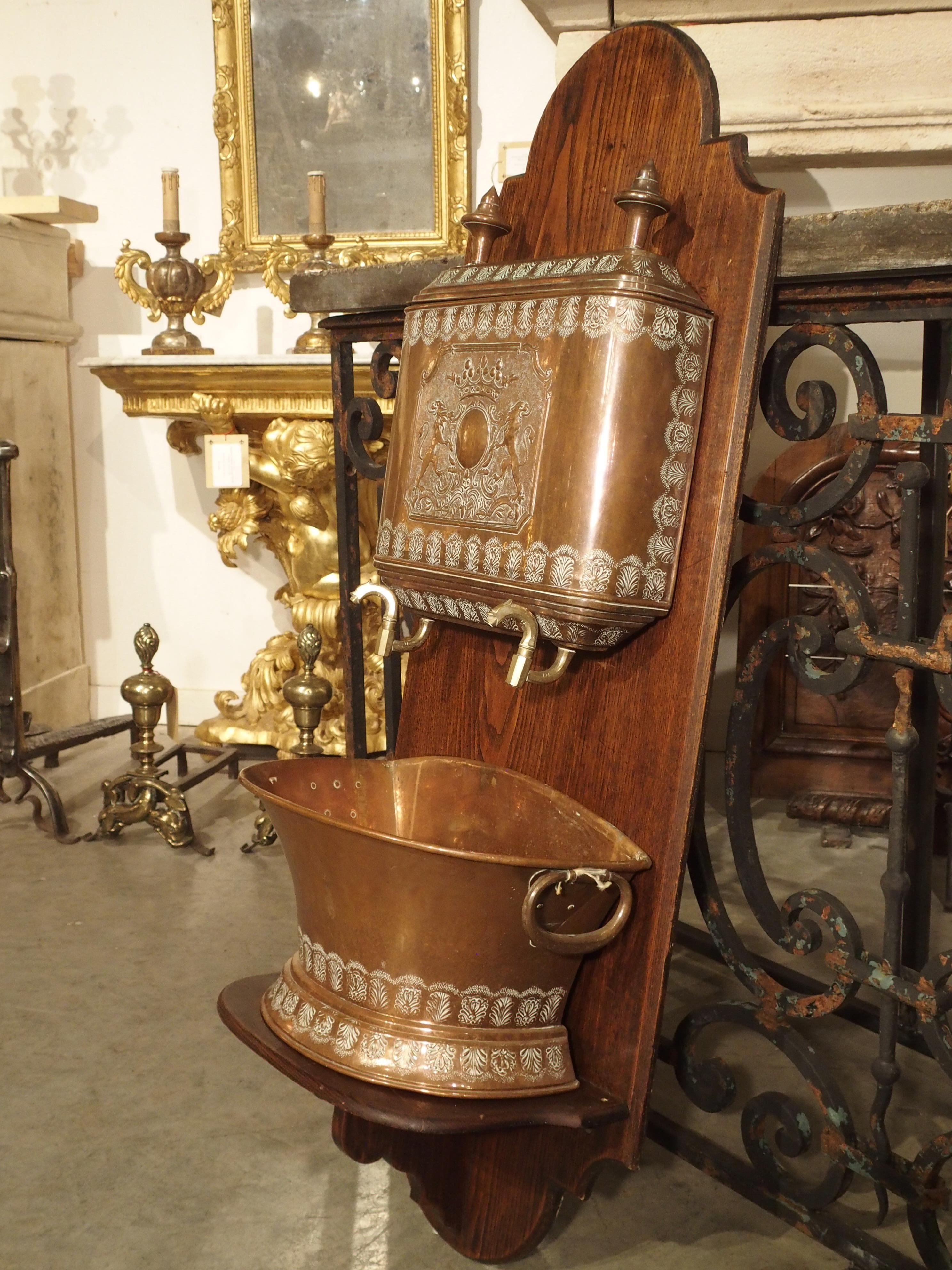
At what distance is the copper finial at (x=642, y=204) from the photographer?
110cm

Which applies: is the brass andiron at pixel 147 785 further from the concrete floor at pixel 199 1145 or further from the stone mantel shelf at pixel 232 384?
the stone mantel shelf at pixel 232 384

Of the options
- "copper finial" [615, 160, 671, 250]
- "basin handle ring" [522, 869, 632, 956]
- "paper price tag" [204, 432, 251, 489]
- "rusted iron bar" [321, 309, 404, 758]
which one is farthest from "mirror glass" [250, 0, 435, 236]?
"basin handle ring" [522, 869, 632, 956]

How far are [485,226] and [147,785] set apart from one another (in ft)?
5.91

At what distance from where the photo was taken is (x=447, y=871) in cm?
106

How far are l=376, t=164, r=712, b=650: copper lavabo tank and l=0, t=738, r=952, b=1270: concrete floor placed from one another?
2.40 ft

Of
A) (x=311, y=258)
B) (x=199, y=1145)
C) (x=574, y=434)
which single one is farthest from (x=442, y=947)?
(x=311, y=258)

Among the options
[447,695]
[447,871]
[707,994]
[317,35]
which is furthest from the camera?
[317,35]

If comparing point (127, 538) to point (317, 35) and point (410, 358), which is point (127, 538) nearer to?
point (317, 35)

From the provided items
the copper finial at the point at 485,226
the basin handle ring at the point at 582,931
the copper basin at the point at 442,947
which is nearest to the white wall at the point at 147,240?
the copper finial at the point at 485,226

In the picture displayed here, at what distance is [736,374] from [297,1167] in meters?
1.12

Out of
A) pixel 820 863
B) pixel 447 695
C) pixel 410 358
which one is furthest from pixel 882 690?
pixel 410 358

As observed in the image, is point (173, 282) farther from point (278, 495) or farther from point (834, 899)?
point (834, 899)

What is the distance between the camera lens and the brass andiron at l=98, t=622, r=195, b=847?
8.78ft

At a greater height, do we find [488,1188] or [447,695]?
[447,695]
